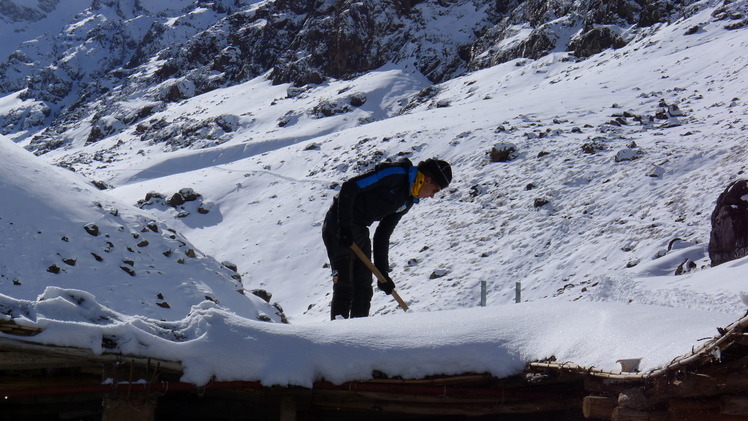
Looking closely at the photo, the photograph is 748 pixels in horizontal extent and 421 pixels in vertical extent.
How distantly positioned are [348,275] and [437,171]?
1.18m

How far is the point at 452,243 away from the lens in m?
13.2

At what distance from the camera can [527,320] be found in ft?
12.5

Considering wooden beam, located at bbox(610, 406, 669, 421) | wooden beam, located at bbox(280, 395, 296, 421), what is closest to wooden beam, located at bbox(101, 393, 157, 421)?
wooden beam, located at bbox(280, 395, 296, 421)

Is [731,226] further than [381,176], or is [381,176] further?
[731,226]

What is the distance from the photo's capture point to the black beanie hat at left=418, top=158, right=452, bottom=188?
5.91 metres

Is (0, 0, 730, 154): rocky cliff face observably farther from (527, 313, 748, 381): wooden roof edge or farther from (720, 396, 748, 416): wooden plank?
(720, 396, 748, 416): wooden plank

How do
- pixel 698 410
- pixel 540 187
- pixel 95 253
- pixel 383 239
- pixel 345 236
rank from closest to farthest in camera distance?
pixel 698 410 < pixel 345 236 < pixel 383 239 < pixel 95 253 < pixel 540 187

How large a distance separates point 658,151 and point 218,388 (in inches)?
499

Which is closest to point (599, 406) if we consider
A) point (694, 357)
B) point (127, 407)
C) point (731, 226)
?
point (694, 357)

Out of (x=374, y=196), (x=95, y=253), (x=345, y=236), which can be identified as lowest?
(x=345, y=236)

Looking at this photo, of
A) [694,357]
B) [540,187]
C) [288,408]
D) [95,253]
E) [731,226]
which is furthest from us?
[540,187]

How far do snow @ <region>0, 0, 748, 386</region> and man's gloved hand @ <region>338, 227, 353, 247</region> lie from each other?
4.16 ft

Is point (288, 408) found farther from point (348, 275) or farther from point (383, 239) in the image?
point (383, 239)

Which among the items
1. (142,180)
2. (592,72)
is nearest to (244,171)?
(142,180)
